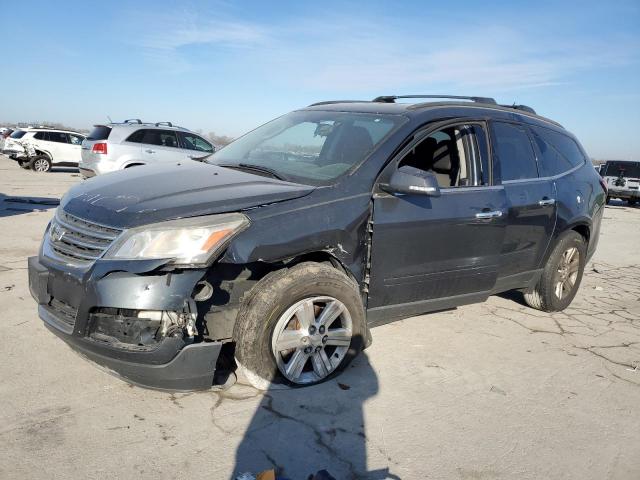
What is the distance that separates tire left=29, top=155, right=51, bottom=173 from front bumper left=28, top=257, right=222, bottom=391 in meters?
19.1

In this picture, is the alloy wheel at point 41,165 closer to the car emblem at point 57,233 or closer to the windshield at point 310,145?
the windshield at point 310,145

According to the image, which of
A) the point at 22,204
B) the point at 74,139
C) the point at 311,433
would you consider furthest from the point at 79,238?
the point at 74,139

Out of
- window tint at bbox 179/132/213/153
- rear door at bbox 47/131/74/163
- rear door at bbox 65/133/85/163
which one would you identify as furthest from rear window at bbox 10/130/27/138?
window tint at bbox 179/132/213/153

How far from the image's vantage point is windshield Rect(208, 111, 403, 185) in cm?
346

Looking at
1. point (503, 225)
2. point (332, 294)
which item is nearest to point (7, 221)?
point (332, 294)

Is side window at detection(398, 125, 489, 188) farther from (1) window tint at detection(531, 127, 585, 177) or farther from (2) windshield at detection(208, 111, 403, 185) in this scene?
(1) window tint at detection(531, 127, 585, 177)

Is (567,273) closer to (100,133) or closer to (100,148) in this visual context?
(100,148)

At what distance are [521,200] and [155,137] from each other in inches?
379

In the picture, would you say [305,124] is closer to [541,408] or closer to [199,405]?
[199,405]

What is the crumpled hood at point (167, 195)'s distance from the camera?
106 inches

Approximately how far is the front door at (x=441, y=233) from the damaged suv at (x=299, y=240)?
0.04 ft

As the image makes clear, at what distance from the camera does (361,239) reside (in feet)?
10.6

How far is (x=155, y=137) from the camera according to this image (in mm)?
11766

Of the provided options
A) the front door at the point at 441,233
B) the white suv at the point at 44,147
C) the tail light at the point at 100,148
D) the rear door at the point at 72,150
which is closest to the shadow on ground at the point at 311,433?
the front door at the point at 441,233
